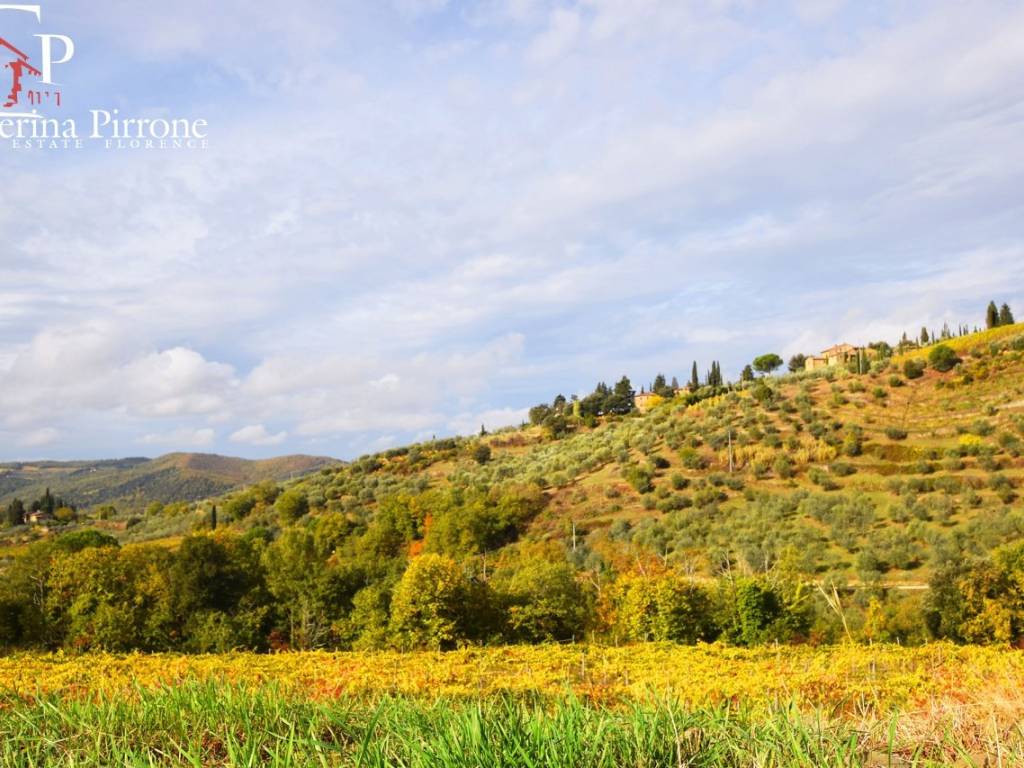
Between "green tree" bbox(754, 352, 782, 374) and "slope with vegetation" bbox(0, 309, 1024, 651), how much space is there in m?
30.9

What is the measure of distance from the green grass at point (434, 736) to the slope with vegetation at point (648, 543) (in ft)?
95.5

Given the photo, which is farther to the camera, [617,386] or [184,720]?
[617,386]

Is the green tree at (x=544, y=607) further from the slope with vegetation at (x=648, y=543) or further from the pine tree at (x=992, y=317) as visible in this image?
the pine tree at (x=992, y=317)

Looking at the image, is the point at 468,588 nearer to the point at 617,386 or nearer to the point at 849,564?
the point at 849,564

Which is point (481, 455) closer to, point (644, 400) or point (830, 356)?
point (644, 400)

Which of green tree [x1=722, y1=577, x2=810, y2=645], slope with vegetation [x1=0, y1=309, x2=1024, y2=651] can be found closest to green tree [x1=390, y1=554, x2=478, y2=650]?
slope with vegetation [x1=0, y1=309, x2=1024, y2=651]

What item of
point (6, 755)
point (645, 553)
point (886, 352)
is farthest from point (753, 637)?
point (886, 352)

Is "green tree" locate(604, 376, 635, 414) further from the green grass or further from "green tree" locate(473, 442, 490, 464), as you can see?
the green grass

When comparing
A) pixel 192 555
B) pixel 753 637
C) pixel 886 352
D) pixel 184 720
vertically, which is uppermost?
pixel 886 352

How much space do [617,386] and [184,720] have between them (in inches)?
4405

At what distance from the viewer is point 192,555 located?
114 ft

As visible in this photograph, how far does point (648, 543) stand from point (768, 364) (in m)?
73.7

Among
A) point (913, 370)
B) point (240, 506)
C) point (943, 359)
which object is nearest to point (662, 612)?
point (913, 370)

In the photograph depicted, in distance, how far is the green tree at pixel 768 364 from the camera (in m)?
115
